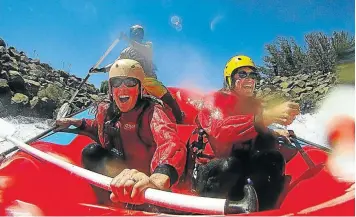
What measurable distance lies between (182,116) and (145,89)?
0.23 metres

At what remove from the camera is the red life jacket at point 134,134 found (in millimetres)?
1376

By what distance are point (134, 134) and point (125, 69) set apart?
171mm

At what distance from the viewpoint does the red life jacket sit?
1.38 m

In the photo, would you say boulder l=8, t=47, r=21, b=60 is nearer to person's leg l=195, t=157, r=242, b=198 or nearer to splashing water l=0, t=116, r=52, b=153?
splashing water l=0, t=116, r=52, b=153

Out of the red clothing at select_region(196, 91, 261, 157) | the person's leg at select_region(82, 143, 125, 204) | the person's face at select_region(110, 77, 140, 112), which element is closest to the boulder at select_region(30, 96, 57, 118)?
the person's leg at select_region(82, 143, 125, 204)

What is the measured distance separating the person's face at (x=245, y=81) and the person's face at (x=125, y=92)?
25 cm

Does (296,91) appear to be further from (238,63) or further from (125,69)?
(125,69)

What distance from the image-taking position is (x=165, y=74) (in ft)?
4.86

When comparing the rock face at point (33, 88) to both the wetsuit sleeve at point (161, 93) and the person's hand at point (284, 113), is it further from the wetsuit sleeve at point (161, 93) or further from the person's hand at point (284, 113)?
the person's hand at point (284, 113)

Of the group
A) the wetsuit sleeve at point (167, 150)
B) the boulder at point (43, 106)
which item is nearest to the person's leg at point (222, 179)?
the wetsuit sleeve at point (167, 150)

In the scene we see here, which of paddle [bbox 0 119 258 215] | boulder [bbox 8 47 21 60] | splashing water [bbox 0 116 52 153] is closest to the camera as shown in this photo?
paddle [bbox 0 119 258 215]

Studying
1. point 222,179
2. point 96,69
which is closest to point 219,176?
point 222,179

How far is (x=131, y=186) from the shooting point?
1086 mm

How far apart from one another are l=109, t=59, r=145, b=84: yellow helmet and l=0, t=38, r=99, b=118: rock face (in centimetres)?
25
